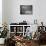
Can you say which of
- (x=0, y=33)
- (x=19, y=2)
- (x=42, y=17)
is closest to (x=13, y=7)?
(x=19, y=2)

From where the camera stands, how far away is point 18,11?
21.7 feet

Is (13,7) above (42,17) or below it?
above

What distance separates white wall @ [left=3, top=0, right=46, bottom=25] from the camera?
6.57 metres

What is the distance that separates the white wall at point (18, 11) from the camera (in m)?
6.57

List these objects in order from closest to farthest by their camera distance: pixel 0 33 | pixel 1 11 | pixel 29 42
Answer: pixel 29 42 → pixel 0 33 → pixel 1 11

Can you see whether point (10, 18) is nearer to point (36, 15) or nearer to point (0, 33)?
point (36, 15)

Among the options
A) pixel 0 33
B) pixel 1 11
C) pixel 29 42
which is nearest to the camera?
pixel 29 42

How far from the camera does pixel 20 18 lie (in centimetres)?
661

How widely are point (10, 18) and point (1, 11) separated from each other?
0.62 metres

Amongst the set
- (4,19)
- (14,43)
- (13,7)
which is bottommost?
(14,43)

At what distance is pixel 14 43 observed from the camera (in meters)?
3.31

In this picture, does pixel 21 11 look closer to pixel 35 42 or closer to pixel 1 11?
pixel 1 11

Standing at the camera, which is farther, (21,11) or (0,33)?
(21,11)

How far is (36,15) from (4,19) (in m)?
1.59
